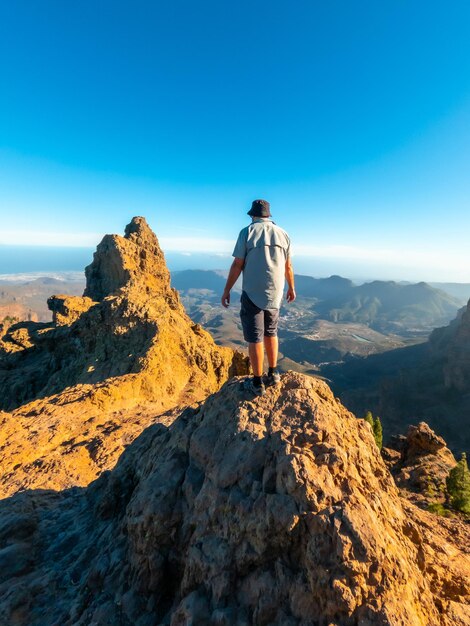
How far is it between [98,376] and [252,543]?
19.5 m

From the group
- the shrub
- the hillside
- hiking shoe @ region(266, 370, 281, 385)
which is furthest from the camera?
the hillside

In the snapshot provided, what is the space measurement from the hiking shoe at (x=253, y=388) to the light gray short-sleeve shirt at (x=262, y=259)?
1.67 meters

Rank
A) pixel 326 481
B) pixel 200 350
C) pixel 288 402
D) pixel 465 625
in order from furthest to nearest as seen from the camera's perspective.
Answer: pixel 200 350 < pixel 288 402 < pixel 326 481 < pixel 465 625

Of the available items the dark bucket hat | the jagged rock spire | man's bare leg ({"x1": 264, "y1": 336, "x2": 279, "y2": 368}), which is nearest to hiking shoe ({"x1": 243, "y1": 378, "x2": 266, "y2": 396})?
man's bare leg ({"x1": 264, "y1": 336, "x2": 279, "y2": 368})

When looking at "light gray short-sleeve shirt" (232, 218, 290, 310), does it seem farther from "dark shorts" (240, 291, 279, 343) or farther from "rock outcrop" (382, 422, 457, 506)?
"rock outcrop" (382, 422, 457, 506)

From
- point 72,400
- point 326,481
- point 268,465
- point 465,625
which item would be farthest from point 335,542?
point 72,400

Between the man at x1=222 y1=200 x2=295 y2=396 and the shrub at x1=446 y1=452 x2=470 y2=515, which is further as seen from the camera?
the shrub at x1=446 y1=452 x2=470 y2=515

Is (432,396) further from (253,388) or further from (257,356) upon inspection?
(257,356)

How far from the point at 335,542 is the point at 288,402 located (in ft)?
7.98

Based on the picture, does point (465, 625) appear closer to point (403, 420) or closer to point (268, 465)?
point (268, 465)

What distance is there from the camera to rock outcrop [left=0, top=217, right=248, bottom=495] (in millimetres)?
12266

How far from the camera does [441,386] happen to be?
93188mm

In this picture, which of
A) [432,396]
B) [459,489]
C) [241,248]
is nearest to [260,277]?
[241,248]

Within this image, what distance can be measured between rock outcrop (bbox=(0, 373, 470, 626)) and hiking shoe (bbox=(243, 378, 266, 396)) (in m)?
0.20
